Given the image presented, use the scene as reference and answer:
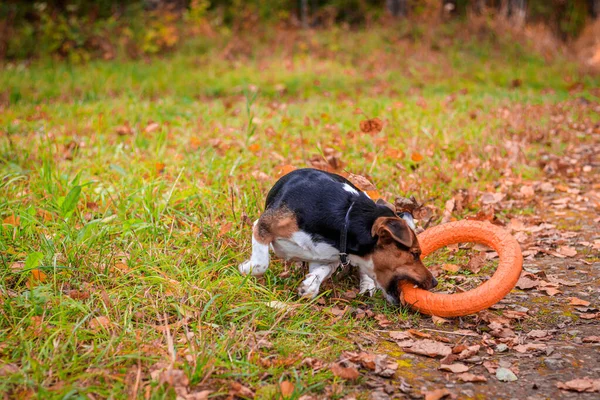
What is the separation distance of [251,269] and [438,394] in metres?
1.63

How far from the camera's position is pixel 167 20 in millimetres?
16516

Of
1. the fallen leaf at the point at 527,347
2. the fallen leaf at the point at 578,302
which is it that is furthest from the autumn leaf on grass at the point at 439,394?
the fallen leaf at the point at 578,302

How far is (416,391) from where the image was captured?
10.6 ft

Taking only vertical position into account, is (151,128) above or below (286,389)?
below

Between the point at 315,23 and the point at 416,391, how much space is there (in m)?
19.8

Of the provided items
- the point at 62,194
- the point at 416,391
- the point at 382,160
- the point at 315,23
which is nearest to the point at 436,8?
the point at 315,23

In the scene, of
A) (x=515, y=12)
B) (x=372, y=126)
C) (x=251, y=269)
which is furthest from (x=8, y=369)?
(x=515, y=12)

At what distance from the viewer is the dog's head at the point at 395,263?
3.93 metres

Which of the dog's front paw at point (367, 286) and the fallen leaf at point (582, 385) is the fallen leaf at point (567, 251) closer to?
the dog's front paw at point (367, 286)

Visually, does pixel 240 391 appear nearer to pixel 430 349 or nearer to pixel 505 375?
pixel 430 349

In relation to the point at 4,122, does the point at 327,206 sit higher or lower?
higher

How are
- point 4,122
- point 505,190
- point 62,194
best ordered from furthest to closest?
point 4,122
point 505,190
point 62,194

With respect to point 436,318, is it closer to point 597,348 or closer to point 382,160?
point 597,348

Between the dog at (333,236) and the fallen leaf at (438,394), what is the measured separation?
38.0 inches
